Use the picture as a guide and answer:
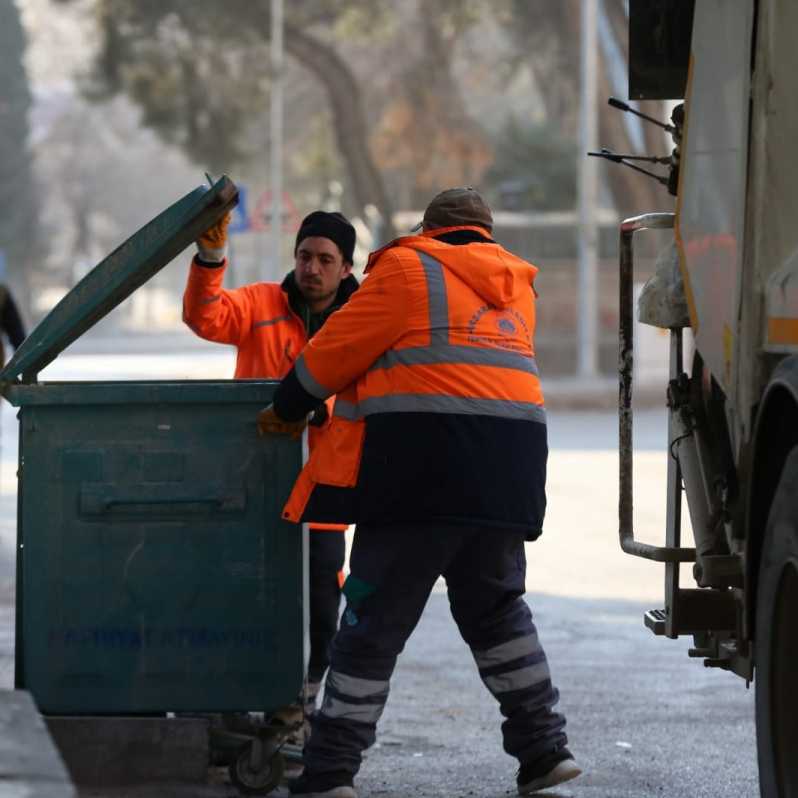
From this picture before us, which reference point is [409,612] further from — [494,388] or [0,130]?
[0,130]

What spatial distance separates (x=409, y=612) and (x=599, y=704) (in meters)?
1.99

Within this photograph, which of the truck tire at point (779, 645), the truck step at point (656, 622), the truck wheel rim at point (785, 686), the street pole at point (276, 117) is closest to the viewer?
the truck tire at point (779, 645)

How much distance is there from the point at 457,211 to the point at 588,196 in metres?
24.0

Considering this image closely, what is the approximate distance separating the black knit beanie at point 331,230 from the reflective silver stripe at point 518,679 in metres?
1.51

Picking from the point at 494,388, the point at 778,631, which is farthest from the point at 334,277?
the point at 778,631

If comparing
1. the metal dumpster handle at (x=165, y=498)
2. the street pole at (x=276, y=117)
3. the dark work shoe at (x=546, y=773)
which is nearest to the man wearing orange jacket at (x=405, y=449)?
the metal dumpster handle at (x=165, y=498)

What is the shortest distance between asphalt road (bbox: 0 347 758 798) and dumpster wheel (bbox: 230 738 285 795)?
47mm

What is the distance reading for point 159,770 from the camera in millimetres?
5250

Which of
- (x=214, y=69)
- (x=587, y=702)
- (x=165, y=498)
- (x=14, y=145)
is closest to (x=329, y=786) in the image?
(x=165, y=498)

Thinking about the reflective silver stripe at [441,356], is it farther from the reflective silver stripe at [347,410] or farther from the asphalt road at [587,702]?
the asphalt road at [587,702]

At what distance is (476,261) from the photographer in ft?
17.0

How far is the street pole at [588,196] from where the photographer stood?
28562 millimetres

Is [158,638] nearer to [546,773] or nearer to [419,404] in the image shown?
[419,404]

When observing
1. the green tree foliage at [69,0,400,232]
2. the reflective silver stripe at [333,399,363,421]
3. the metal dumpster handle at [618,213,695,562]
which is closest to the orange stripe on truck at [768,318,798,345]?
the metal dumpster handle at [618,213,695,562]
